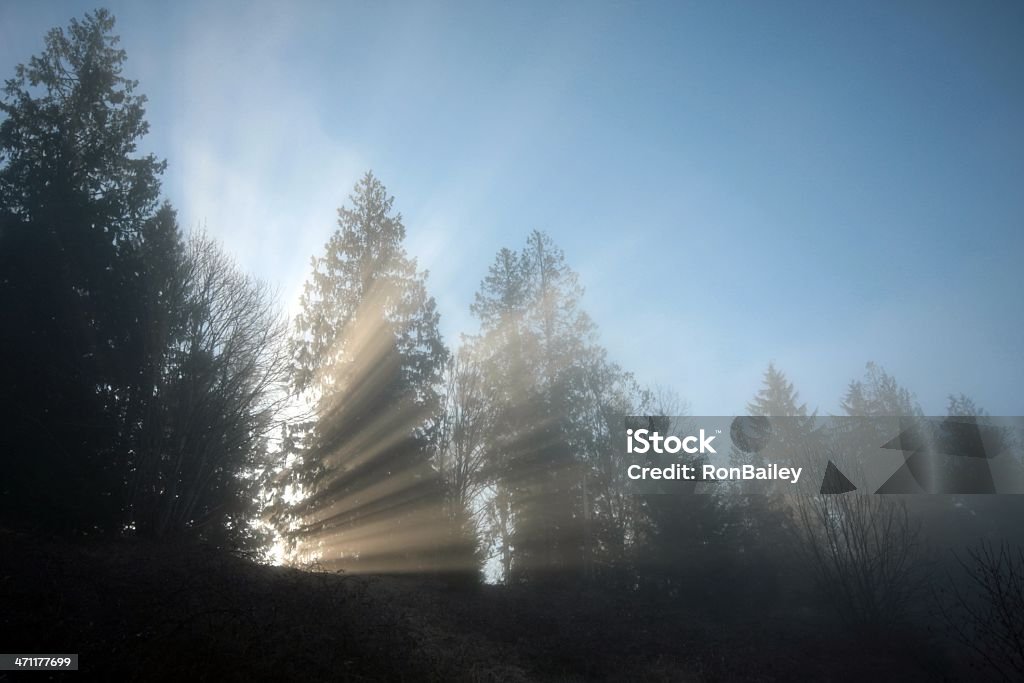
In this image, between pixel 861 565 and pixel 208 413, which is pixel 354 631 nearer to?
pixel 208 413

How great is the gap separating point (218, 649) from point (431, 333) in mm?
14279

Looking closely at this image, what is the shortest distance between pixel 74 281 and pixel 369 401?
844 cm

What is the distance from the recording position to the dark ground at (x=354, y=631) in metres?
7.00

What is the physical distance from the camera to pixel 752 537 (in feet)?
73.5

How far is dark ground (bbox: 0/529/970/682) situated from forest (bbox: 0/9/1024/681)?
0.06 metres

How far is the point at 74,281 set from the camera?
14.2m

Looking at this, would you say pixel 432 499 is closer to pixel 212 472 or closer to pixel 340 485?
pixel 340 485

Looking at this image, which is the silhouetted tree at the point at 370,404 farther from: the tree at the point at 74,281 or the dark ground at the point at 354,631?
the tree at the point at 74,281

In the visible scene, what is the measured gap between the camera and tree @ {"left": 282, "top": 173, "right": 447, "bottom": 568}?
17.0 metres

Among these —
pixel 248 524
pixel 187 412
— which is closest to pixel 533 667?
pixel 248 524

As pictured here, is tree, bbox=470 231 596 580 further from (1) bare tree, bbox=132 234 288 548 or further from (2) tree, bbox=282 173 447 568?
(1) bare tree, bbox=132 234 288 548

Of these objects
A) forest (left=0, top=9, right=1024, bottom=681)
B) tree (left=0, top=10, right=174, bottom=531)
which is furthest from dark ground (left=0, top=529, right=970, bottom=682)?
tree (left=0, top=10, right=174, bottom=531)

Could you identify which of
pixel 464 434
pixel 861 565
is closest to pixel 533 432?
A: pixel 464 434

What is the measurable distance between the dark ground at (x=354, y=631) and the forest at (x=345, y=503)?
0.21 feet
